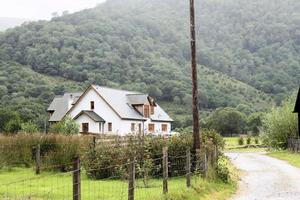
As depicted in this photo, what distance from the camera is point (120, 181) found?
2198 centimetres

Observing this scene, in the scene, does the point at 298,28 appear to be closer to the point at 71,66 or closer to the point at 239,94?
the point at 239,94

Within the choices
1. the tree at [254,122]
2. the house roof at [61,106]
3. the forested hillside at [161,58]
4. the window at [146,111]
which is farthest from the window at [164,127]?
the forested hillside at [161,58]

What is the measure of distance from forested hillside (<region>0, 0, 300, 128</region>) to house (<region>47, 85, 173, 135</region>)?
61.7 metres

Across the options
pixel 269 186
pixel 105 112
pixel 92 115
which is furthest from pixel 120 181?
pixel 105 112

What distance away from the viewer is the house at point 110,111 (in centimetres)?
6538

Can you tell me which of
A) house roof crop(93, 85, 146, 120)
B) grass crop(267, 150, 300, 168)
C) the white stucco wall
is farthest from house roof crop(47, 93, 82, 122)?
grass crop(267, 150, 300, 168)

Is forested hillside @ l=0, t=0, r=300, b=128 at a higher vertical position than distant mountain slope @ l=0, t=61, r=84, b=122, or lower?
higher

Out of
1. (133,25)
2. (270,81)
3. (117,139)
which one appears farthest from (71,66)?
(117,139)

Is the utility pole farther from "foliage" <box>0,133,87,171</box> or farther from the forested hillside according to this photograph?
the forested hillside

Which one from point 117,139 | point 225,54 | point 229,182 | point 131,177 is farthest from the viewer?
point 225,54

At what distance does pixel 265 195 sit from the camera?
64.3ft

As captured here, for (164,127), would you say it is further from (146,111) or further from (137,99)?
(137,99)

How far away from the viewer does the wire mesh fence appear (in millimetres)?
16688

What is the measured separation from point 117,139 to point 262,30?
571 ft
